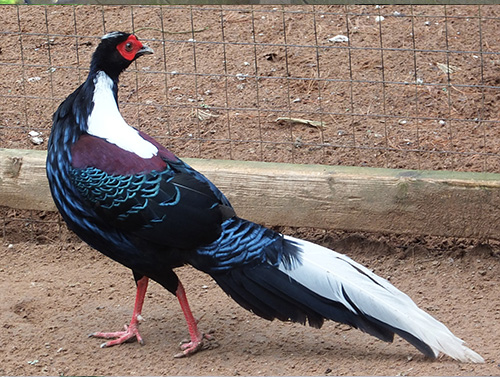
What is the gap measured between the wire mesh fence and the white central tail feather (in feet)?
5.08

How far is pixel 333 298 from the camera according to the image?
3.52 m

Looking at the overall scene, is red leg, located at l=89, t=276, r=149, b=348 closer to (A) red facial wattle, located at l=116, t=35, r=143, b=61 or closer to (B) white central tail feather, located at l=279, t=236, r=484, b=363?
(B) white central tail feather, located at l=279, t=236, r=484, b=363

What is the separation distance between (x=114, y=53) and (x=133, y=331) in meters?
1.42

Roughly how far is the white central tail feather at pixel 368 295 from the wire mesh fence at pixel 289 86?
1550mm

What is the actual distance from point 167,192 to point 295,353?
3.27ft

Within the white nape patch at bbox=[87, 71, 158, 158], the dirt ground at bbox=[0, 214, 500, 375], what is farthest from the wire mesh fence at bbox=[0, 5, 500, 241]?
the white nape patch at bbox=[87, 71, 158, 158]

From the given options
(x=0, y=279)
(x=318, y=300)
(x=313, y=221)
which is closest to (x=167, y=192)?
(x=318, y=300)

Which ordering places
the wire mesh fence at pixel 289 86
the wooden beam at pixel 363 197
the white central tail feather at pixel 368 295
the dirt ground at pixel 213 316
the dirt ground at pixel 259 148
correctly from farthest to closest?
the wire mesh fence at pixel 289 86 < the wooden beam at pixel 363 197 < the dirt ground at pixel 259 148 < the dirt ground at pixel 213 316 < the white central tail feather at pixel 368 295

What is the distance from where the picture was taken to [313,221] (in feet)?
14.8

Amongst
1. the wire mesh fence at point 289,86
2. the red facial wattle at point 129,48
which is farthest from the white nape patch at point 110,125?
the wire mesh fence at point 289,86

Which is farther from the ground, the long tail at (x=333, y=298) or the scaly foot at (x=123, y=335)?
the long tail at (x=333, y=298)

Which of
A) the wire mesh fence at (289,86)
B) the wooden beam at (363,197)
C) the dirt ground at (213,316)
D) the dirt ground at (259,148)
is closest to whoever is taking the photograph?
the dirt ground at (213,316)

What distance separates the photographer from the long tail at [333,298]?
3.41 metres

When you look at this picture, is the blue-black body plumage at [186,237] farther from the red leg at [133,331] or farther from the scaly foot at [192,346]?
the red leg at [133,331]
